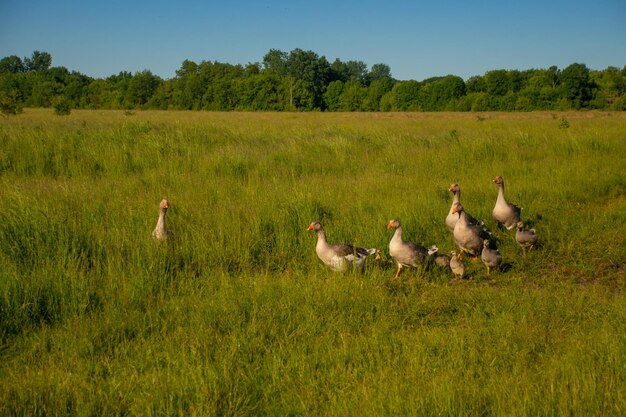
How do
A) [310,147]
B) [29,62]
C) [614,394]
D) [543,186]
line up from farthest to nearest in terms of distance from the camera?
[29,62]
[310,147]
[543,186]
[614,394]

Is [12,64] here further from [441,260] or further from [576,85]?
[441,260]

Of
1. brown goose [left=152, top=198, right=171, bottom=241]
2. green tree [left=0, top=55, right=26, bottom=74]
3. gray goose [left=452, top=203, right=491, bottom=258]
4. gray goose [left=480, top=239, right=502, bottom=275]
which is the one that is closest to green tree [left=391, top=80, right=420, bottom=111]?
gray goose [left=452, top=203, right=491, bottom=258]

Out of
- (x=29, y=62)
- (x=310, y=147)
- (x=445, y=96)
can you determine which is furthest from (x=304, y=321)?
(x=29, y=62)

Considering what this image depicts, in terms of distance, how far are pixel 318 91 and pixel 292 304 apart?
281 ft

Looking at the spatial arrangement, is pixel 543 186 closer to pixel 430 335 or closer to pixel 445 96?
pixel 430 335

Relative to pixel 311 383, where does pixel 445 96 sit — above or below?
above

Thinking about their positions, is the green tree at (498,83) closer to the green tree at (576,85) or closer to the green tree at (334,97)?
the green tree at (576,85)

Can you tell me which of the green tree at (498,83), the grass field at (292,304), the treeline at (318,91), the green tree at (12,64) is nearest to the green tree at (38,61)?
the green tree at (12,64)

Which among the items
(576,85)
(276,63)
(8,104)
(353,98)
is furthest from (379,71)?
(8,104)

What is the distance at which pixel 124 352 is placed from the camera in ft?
13.6

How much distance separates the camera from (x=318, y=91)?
8788cm

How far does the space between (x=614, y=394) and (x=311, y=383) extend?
203 centimetres

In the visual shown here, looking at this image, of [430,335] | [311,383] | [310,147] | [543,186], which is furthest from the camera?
[310,147]

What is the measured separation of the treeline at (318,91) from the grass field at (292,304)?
189 ft
